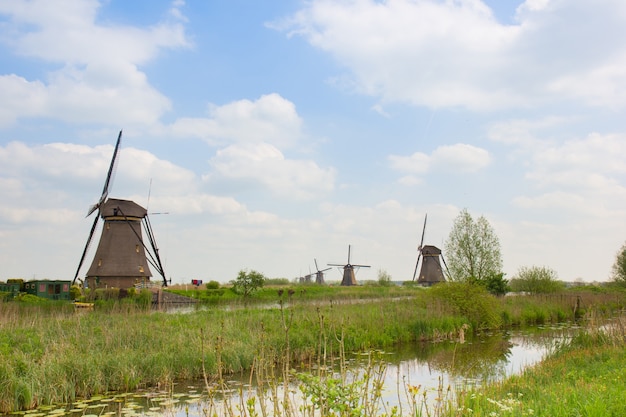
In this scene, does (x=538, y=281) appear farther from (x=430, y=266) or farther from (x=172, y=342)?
(x=172, y=342)

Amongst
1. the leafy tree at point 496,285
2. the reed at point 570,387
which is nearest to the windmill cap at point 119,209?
the leafy tree at point 496,285

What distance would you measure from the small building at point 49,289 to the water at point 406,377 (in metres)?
24.0

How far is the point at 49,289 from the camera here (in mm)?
31078

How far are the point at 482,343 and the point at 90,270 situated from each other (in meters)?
25.7

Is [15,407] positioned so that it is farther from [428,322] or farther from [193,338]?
[428,322]

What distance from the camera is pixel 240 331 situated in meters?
13.4

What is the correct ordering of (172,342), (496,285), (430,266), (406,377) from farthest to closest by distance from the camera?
(430,266) → (496,285) → (172,342) → (406,377)

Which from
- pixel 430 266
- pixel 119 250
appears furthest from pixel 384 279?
pixel 119 250

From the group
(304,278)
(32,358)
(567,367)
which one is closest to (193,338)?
(32,358)

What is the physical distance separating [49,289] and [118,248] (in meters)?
4.63

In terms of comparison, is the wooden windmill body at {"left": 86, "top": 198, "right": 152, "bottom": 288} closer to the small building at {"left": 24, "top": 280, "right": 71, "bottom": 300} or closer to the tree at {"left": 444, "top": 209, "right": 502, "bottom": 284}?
the small building at {"left": 24, "top": 280, "right": 71, "bottom": 300}

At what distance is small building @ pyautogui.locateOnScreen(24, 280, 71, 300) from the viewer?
1198 inches

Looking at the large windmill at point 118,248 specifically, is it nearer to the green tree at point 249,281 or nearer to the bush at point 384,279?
the green tree at point 249,281

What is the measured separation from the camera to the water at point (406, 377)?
5.86 m
